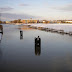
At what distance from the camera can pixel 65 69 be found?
23.4 feet

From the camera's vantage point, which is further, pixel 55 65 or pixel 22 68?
pixel 55 65

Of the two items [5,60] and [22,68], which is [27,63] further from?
[5,60]

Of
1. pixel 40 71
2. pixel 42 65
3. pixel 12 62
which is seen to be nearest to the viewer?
pixel 40 71

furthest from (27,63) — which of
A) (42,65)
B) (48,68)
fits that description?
(48,68)

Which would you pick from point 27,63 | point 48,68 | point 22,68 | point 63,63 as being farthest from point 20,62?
point 63,63

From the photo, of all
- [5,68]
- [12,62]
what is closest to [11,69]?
[5,68]

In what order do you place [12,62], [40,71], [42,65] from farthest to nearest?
[12,62] → [42,65] → [40,71]

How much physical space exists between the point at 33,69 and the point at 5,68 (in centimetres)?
169

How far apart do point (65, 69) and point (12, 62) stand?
354 centimetres

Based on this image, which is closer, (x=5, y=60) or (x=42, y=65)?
(x=42, y=65)

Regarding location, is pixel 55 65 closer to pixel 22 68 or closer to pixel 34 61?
pixel 34 61

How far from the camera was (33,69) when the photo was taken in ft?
23.3

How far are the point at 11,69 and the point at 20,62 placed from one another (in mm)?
1193

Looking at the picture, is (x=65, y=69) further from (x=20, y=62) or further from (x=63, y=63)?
(x=20, y=62)
